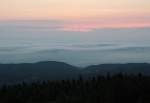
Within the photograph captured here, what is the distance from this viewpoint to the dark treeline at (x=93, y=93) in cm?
7875

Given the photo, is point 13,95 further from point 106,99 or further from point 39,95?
point 106,99

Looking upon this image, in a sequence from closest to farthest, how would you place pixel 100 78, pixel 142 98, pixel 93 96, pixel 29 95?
pixel 142 98, pixel 93 96, pixel 29 95, pixel 100 78

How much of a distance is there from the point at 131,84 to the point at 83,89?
30.0 ft

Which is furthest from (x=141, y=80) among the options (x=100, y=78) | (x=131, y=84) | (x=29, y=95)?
(x=29, y=95)

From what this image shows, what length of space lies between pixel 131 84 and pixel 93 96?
9236mm

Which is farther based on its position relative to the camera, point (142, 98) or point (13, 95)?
point (13, 95)

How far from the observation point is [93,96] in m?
82.4

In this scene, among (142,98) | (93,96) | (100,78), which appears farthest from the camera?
(100,78)

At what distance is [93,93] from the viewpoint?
8562cm

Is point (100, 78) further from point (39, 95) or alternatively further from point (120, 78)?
point (39, 95)

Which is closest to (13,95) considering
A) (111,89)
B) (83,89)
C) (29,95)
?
(29,95)

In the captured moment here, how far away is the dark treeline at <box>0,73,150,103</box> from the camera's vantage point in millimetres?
78750

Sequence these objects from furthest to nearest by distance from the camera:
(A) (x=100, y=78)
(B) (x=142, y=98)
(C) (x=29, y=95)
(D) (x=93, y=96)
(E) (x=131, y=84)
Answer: (A) (x=100, y=78) < (C) (x=29, y=95) < (E) (x=131, y=84) < (D) (x=93, y=96) < (B) (x=142, y=98)

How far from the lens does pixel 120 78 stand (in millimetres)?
98875
